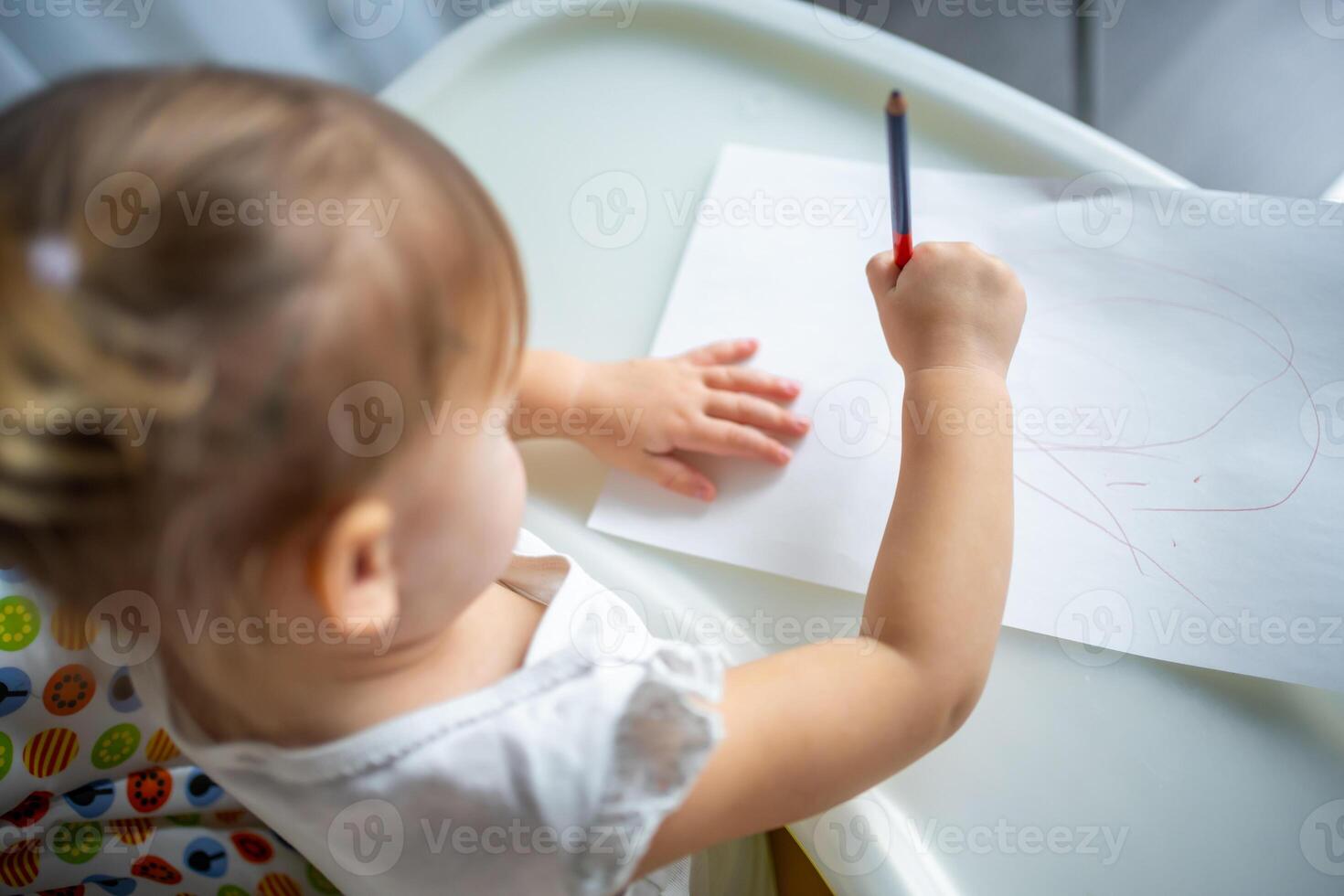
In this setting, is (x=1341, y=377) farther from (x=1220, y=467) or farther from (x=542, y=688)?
(x=542, y=688)

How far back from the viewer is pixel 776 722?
37 centimetres

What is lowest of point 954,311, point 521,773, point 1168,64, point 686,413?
point 521,773

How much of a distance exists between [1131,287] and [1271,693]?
231mm

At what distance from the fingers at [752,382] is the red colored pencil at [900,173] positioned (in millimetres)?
90

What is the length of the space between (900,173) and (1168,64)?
1.00 meters

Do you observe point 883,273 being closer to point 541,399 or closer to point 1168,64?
point 541,399

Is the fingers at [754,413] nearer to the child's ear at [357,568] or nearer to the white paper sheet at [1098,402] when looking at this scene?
the white paper sheet at [1098,402]

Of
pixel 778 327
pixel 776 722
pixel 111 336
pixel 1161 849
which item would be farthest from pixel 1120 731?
pixel 111 336

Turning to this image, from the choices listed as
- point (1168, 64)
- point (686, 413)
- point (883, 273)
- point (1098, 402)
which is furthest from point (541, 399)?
point (1168, 64)

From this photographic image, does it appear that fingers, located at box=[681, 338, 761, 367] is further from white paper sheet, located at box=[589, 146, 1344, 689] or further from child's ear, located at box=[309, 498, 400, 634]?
child's ear, located at box=[309, 498, 400, 634]

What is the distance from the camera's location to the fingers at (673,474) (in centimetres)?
51

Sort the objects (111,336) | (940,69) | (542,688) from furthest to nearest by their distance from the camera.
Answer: (940,69)
(542,688)
(111,336)

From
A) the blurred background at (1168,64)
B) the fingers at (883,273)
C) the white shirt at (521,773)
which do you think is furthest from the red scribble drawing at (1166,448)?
the blurred background at (1168,64)

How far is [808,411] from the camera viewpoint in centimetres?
53
